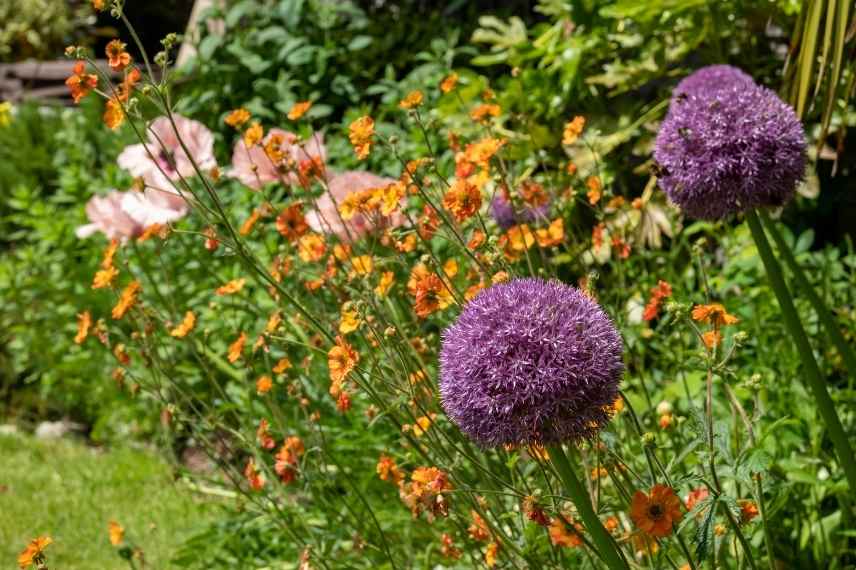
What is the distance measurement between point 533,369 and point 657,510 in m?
0.26

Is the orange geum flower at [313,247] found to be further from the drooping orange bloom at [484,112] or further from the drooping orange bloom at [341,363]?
the drooping orange bloom at [341,363]

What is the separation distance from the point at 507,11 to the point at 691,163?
3.61 meters

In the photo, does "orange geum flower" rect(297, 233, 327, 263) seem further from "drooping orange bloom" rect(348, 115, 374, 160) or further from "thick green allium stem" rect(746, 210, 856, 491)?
"thick green allium stem" rect(746, 210, 856, 491)

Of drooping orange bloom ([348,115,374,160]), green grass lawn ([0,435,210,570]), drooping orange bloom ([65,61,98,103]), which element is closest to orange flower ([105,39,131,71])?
drooping orange bloom ([65,61,98,103])

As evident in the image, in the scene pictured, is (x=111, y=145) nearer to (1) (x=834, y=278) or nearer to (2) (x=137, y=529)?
(2) (x=137, y=529)

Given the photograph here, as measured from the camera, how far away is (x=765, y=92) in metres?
2.05

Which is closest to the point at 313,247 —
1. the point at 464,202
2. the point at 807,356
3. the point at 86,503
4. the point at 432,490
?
the point at 464,202

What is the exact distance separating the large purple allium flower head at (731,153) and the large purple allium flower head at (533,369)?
637mm

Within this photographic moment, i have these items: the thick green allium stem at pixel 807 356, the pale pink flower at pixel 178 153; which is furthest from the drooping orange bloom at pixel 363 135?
the pale pink flower at pixel 178 153

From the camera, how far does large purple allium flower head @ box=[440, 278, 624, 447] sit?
137 centimetres

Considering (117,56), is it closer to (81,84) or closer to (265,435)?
(81,84)

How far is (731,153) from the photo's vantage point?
1.95 meters

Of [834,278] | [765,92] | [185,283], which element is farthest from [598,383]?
[185,283]

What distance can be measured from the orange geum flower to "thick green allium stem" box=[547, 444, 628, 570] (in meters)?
1.01
